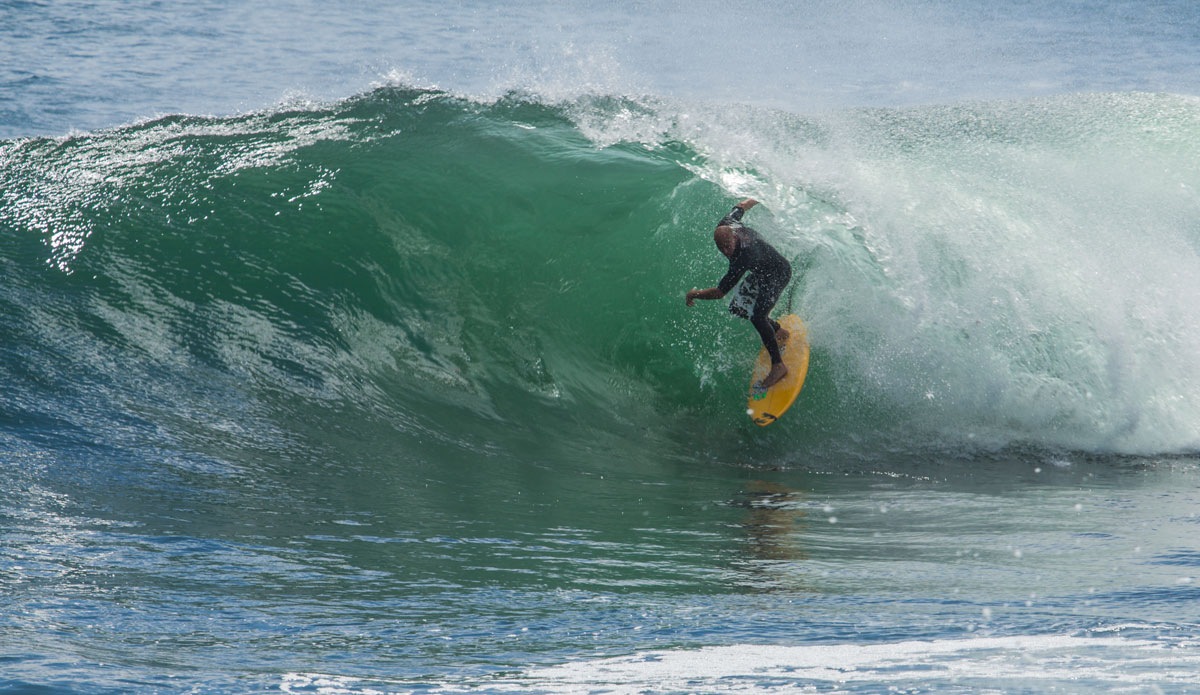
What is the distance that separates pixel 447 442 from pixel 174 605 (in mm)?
2714

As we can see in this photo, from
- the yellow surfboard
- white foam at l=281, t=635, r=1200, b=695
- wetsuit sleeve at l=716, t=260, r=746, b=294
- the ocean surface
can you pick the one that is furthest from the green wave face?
white foam at l=281, t=635, r=1200, b=695

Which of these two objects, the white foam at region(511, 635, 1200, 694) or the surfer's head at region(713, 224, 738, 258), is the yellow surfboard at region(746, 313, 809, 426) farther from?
the white foam at region(511, 635, 1200, 694)

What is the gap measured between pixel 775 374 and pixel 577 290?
1720 mm

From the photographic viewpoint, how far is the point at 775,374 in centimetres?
611

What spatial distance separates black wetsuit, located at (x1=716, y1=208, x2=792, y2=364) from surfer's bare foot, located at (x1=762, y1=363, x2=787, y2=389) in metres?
0.37

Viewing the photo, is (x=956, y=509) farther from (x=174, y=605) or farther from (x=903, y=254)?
(x=174, y=605)

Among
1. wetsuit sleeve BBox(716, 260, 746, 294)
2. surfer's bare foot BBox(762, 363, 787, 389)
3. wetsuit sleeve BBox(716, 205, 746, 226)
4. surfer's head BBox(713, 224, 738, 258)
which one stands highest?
wetsuit sleeve BBox(716, 205, 746, 226)

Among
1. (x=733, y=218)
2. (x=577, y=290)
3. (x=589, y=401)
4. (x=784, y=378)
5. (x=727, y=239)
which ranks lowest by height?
(x=589, y=401)

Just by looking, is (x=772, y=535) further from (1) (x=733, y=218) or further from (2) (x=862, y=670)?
(1) (x=733, y=218)

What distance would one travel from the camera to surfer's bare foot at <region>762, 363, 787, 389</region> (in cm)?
610

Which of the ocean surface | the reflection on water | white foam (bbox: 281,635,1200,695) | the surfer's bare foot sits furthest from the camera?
the surfer's bare foot

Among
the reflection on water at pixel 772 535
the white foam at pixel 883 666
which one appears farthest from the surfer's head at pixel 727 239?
the white foam at pixel 883 666

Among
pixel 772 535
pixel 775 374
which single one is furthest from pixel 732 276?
pixel 772 535

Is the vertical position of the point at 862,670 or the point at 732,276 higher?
the point at 732,276
